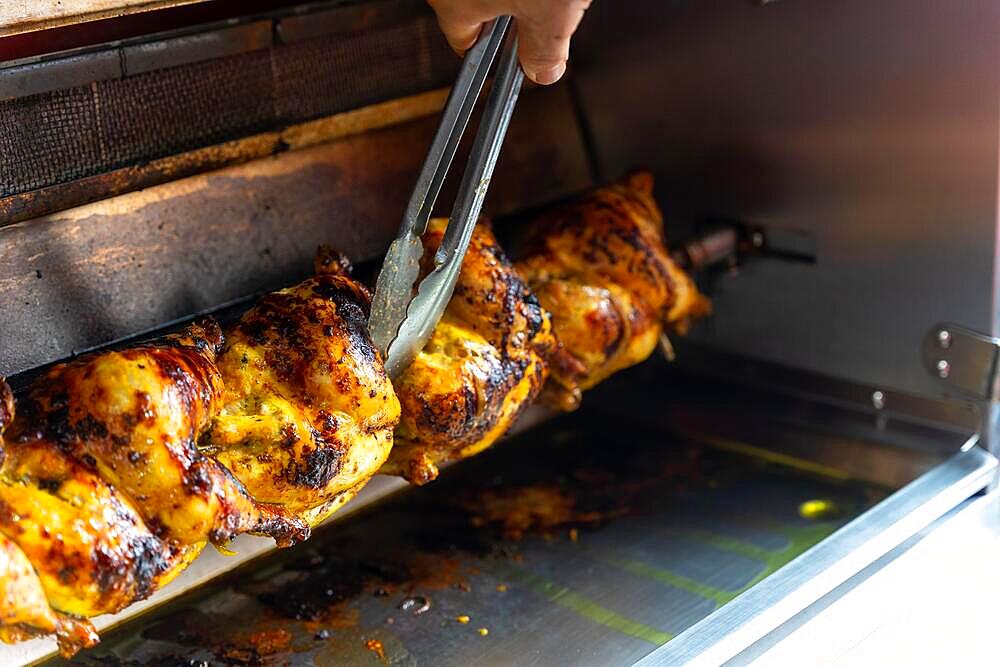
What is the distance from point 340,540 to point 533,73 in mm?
924

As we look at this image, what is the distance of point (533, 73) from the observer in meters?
1.40

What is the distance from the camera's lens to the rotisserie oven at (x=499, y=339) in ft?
4.50

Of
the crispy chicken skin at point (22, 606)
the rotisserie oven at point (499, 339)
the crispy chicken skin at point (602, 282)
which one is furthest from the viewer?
the crispy chicken skin at point (602, 282)

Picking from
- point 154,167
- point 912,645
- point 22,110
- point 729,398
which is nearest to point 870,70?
point 729,398

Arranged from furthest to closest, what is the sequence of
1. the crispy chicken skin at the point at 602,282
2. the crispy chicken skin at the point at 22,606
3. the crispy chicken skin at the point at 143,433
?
the crispy chicken skin at the point at 602,282, the crispy chicken skin at the point at 143,433, the crispy chicken skin at the point at 22,606

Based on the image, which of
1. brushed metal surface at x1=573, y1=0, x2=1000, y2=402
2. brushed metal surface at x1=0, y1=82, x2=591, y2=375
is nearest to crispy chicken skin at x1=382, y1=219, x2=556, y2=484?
brushed metal surface at x1=0, y1=82, x2=591, y2=375

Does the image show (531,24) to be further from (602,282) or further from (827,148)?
(827,148)

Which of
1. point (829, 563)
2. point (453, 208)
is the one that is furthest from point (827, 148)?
point (453, 208)

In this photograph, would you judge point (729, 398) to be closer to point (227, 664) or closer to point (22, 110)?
point (227, 664)

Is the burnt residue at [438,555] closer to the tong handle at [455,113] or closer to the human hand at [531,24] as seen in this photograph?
the tong handle at [455,113]

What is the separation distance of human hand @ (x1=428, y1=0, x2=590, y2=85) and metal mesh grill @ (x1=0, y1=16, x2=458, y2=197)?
1.42 feet

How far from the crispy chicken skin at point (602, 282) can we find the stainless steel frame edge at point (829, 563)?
0.44m

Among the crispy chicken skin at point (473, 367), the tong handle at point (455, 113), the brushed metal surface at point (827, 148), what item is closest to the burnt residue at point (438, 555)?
the crispy chicken skin at point (473, 367)

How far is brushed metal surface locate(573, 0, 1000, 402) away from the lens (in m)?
1.91
